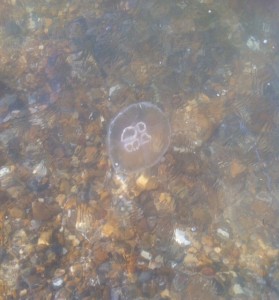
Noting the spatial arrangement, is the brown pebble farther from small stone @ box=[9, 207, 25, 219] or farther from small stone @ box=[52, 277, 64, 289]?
small stone @ box=[52, 277, 64, 289]

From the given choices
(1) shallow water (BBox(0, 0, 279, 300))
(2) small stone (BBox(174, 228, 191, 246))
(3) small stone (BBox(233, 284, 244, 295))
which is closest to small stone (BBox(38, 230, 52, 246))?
(1) shallow water (BBox(0, 0, 279, 300))

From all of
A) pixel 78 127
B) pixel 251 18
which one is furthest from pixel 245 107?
pixel 78 127

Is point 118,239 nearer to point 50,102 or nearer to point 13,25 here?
point 50,102

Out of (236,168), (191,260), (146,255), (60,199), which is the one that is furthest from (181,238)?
(60,199)

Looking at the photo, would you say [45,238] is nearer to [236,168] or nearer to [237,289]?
[237,289]

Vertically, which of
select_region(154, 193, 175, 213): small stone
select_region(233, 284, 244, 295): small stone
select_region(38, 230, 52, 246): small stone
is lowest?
select_region(233, 284, 244, 295): small stone

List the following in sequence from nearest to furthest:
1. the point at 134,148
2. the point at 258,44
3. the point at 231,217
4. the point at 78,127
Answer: the point at 231,217 < the point at 134,148 < the point at 78,127 < the point at 258,44

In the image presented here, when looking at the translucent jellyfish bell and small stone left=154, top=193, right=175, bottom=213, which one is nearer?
small stone left=154, top=193, right=175, bottom=213
